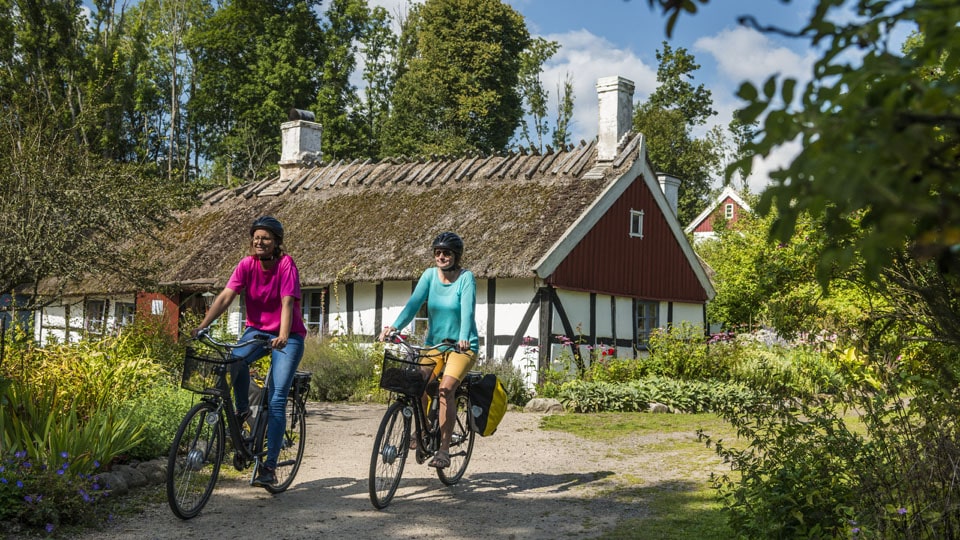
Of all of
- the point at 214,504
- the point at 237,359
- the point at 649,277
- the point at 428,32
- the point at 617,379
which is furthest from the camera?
the point at 428,32

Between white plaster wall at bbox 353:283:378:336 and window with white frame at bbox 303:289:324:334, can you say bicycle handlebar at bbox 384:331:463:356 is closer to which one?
white plaster wall at bbox 353:283:378:336

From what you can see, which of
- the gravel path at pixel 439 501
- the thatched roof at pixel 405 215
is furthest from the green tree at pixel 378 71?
the gravel path at pixel 439 501

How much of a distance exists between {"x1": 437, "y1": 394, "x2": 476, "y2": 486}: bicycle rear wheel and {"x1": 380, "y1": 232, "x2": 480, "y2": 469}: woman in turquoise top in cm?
25

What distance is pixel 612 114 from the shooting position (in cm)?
1944

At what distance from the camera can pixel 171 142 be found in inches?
1468

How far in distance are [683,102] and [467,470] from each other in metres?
40.3

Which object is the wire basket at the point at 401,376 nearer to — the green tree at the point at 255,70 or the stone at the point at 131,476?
the stone at the point at 131,476

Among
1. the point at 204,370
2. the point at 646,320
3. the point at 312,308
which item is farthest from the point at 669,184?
the point at 204,370

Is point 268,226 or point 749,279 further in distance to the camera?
point 749,279

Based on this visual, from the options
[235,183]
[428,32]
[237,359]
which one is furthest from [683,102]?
[237,359]

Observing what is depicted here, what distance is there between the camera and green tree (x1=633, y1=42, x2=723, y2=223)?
45094 mm

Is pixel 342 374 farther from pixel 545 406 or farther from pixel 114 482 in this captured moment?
pixel 114 482

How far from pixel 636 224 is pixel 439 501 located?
13485 millimetres

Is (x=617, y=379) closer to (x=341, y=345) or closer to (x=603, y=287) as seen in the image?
(x=603, y=287)
